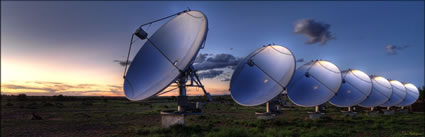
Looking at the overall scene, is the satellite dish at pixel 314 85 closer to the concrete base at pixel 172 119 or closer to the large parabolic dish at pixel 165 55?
the concrete base at pixel 172 119

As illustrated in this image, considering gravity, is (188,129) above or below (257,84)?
below

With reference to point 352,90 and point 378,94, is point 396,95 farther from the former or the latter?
point 352,90

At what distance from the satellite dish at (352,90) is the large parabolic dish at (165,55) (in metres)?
22.4

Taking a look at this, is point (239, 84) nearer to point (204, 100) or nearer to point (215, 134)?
point (204, 100)

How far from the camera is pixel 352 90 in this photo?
114 feet

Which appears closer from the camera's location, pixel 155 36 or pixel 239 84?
pixel 155 36

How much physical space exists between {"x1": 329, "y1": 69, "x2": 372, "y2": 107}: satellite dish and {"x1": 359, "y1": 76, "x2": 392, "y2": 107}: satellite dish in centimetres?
516

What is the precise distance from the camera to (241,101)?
22672 mm

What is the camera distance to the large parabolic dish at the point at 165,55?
56.3 ft

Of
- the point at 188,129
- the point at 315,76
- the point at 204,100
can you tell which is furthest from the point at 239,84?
the point at 315,76

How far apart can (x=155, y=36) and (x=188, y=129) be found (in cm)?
688

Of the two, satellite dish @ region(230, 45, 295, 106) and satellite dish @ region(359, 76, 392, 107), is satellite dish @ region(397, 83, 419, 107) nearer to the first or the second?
satellite dish @ region(359, 76, 392, 107)

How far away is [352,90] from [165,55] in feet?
84.0

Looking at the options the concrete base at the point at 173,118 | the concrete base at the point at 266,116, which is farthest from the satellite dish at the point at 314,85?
the concrete base at the point at 173,118
